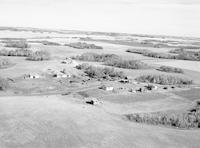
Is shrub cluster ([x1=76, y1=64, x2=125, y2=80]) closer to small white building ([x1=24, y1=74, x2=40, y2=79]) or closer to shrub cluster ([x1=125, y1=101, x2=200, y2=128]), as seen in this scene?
small white building ([x1=24, y1=74, x2=40, y2=79])

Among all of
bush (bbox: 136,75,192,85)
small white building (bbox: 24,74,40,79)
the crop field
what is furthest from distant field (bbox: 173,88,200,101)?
small white building (bbox: 24,74,40,79)

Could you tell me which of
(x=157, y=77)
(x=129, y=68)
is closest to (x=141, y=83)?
(x=157, y=77)

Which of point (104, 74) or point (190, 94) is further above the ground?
point (104, 74)

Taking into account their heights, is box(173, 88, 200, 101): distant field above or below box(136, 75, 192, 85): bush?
below

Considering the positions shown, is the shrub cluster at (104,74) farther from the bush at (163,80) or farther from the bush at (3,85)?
the bush at (3,85)

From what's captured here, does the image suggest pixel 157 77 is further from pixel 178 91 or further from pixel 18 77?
pixel 18 77

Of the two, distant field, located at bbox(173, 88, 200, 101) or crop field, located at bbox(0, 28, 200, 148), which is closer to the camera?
crop field, located at bbox(0, 28, 200, 148)

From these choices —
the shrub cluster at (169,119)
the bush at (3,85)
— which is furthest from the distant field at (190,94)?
the bush at (3,85)

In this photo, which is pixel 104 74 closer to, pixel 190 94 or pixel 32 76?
pixel 32 76

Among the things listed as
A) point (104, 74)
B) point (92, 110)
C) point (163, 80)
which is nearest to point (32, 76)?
point (104, 74)

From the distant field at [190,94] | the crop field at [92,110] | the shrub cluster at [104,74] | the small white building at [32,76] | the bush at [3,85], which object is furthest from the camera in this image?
the shrub cluster at [104,74]

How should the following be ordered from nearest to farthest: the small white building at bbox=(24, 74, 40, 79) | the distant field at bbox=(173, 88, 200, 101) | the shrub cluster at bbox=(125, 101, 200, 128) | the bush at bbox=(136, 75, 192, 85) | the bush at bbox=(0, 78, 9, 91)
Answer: the shrub cluster at bbox=(125, 101, 200, 128) → the bush at bbox=(0, 78, 9, 91) → the distant field at bbox=(173, 88, 200, 101) → the small white building at bbox=(24, 74, 40, 79) → the bush at bbox=(136, 75, 192, 85)
